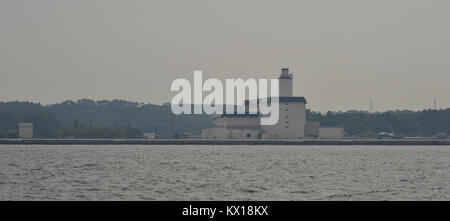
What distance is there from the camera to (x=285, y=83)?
162 metres

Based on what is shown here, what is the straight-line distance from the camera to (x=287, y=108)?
15475 centimetres

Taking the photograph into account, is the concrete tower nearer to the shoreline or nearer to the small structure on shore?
the shoreline

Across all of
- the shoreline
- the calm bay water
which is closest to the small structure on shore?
A: the shoreline

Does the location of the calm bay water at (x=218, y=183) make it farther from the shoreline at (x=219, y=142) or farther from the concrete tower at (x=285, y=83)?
the concrete tower at (x=285, y=83)

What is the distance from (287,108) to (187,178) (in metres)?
101

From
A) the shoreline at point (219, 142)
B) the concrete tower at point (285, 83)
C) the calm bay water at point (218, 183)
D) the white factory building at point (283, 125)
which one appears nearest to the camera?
the calm bay water at point (218, 183)

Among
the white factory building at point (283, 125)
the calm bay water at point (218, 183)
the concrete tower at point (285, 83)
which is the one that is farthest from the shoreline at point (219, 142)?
the calm bay water at point (218, 183)

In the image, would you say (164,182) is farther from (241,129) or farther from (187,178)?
(241,129)

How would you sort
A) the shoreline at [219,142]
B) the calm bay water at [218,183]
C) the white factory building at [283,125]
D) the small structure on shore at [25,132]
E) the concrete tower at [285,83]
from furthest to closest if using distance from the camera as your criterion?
the small structure on shore at [25,132], the concrete tower at [285,83], the white factory building at [283,125], the shoreline at [219,142], the calm bay water at [218,183]

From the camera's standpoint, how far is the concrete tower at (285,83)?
529 feet

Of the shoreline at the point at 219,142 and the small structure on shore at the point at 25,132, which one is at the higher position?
the small structure on shore at the point at 25,132
